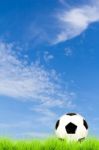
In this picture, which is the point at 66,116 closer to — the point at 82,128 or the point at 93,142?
the point at 82,128

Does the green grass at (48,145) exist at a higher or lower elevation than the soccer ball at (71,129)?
lower

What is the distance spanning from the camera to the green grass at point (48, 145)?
7676mm

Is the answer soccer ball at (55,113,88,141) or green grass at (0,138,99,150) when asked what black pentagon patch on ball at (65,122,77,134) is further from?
green grass at (0,138,99,150)

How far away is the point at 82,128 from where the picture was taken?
839 centimetres

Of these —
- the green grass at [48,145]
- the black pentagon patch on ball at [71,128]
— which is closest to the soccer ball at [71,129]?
the black pentagon patch on ball at [71,128]

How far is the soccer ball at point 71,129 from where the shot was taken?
8.34 meters

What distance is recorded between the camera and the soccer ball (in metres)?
8.34

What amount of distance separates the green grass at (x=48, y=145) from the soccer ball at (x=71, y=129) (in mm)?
447

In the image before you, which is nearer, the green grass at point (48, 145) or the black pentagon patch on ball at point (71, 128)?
the green grass at point (48, 145)

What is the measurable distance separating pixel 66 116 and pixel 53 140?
0.84m

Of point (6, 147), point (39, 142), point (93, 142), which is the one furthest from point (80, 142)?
point (6, 147)

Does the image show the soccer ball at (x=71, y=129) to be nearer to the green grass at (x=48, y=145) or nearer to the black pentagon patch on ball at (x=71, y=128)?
the black pentagon patch on ball at (x=71, y=128)

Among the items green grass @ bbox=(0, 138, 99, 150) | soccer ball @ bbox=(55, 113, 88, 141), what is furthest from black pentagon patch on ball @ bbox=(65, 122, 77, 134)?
green grass @ bbox=(0, 138, 99, 150)

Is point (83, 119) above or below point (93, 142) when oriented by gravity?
above
